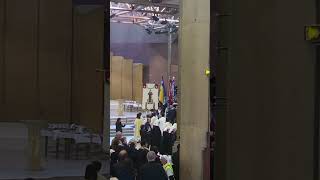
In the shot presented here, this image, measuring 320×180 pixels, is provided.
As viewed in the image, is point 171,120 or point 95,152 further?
point 171,120

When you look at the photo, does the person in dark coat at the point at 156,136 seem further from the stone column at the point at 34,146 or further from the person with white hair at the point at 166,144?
the stone column at the point at 34,146

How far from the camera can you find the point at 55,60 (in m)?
1.80

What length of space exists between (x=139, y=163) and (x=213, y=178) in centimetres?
538

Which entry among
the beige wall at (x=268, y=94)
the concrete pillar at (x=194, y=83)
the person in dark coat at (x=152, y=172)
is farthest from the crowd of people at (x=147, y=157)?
the beige wall at (x=268, y=94)

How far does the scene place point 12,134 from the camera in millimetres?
1731

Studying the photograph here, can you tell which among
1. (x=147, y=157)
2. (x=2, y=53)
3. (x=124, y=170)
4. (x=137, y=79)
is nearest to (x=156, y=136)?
(x=147, y=157)

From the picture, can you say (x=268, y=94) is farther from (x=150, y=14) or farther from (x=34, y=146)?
(x=150, y=14)

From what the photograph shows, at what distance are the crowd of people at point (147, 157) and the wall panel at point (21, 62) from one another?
3.27 meters

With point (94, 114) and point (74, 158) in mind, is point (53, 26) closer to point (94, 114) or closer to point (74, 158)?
point (94, 114)

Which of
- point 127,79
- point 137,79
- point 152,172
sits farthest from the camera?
point 137,79

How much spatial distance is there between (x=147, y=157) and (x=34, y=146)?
461cm

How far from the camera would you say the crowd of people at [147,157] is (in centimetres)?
578

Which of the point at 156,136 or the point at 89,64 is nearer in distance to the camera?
the point at 89,64

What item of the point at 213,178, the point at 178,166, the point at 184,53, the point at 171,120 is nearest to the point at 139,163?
the point at 178,166
